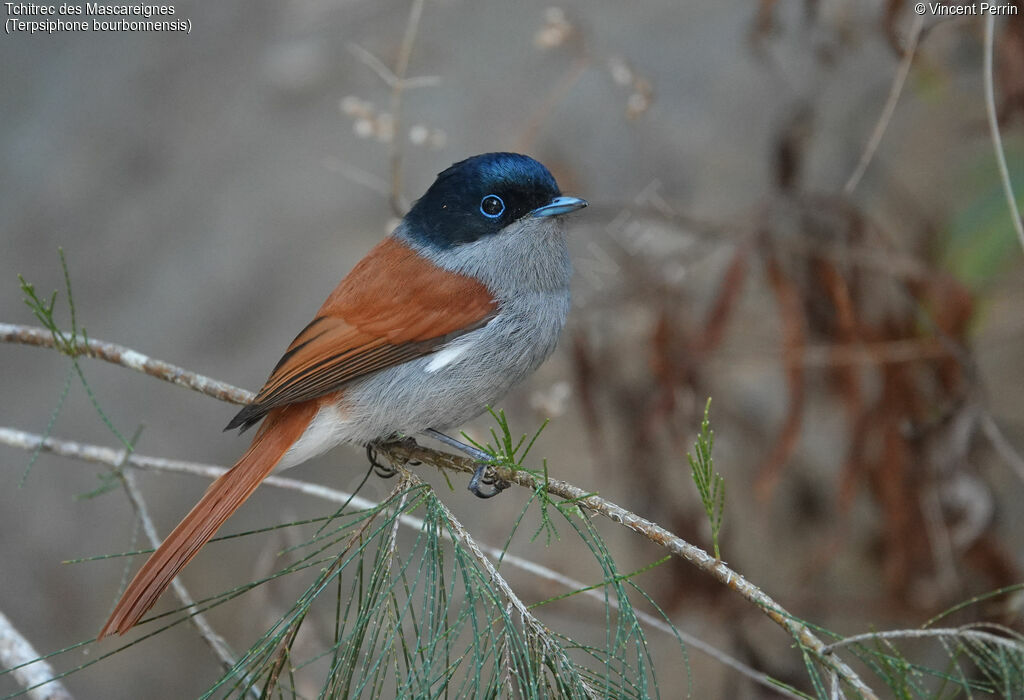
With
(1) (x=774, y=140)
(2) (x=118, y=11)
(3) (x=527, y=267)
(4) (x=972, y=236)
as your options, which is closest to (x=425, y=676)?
(3) (x=527, y=267)

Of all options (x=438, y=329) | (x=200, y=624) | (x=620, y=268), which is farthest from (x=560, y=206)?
(x=200, y=624)

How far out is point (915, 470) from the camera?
3.75 m

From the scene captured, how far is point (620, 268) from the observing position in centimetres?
398

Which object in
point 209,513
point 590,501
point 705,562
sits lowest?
point 705,562

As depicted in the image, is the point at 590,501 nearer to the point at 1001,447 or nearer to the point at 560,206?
the point at 560,206

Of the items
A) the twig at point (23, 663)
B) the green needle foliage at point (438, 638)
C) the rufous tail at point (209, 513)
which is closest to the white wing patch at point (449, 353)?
the rufous tail at point (209, 513)

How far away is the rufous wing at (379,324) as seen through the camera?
243 centimetres

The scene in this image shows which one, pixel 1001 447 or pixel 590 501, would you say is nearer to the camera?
pixel 590 501

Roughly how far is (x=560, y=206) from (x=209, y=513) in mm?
1288

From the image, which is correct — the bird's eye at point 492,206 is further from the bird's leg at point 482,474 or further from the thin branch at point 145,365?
the thin branch at point 145,365

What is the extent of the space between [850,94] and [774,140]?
0.62 meters

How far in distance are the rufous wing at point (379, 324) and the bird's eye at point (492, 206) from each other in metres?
0.21

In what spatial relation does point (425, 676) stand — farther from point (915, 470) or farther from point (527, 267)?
point (915, 470)

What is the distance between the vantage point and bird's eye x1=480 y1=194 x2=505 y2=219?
2.67 meters
